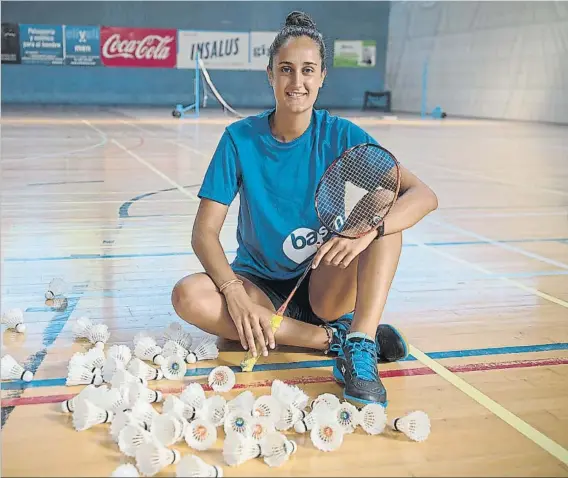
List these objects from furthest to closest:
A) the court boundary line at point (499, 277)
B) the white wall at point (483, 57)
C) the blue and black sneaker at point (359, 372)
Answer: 1. the white wall at point (483, 57)
2. the court boundary line at point (499, 277)
3. the blue and black sneaker at point (359, 372)

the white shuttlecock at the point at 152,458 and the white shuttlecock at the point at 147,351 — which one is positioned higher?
the white shuttlecock at the point at 152,458

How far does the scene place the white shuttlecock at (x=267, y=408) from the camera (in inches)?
80.8

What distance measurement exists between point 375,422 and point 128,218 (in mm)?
3534

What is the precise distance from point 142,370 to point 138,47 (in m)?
20.9

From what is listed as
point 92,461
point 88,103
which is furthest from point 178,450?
point 88,103

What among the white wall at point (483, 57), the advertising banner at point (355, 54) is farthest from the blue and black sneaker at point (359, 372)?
the advertising banner at point (355, 54)

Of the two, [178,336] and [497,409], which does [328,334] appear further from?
[497,409]

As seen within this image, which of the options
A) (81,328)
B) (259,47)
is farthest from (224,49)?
(81,328)

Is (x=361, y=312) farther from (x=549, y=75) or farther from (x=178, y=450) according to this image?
(x=549, y=75)

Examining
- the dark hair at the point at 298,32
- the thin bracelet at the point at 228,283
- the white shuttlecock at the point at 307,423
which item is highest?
the dark hair at the point at 298,32

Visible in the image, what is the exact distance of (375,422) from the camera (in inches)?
80.4

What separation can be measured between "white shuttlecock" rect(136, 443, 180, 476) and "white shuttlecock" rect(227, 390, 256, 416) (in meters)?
0.33

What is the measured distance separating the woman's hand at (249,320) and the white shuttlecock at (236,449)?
48cm

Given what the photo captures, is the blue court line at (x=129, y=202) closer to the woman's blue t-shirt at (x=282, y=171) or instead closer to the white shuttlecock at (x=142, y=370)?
the woman's blue t-shirt at (x=282, y=171)
